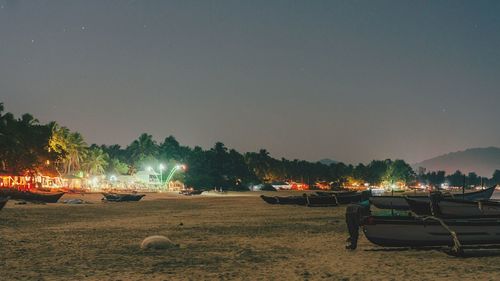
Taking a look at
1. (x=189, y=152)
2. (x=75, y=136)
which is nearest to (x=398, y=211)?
(x=75, y=136)

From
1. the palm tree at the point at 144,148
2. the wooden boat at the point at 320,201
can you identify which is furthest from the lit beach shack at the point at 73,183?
the wooden boat at the point at 320,201

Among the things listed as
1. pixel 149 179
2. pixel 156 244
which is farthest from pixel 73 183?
pixel 156 244

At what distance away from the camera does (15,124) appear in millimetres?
76812

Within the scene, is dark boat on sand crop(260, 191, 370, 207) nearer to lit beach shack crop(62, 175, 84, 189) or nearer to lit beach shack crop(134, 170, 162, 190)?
lit beach shack crop(62, 175, 84, 189)

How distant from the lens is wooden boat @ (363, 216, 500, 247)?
1541cm

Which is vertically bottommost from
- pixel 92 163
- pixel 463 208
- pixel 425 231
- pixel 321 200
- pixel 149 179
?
pixel 321 200

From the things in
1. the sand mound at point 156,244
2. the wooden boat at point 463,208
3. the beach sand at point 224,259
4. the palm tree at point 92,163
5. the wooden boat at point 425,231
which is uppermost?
the palm tree at point 92,163

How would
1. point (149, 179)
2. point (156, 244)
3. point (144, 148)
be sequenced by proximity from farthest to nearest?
point (144, 148) → point (149, 179) → point (156, 244)

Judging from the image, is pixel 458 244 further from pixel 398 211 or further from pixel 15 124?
pixel 15 124

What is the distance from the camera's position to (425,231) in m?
15.5

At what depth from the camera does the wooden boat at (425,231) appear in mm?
15414

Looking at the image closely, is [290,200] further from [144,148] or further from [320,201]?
[144,148]

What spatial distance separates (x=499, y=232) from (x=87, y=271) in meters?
12.9

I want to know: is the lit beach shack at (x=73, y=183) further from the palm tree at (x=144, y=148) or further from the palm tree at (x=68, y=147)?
the palm tree at (x=144, y=148)
